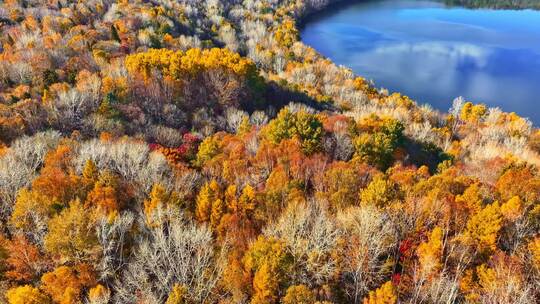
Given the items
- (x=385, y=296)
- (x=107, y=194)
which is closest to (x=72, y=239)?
(x=107, y=194)

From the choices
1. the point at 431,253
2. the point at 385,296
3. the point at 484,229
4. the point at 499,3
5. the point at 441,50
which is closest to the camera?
the point at 385,296

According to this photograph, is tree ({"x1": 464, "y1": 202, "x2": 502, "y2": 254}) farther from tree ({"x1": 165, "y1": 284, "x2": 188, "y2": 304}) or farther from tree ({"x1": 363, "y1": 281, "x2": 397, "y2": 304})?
tree ({"x1": 165, "y1": 284, "x2": 188, "y2": 304})

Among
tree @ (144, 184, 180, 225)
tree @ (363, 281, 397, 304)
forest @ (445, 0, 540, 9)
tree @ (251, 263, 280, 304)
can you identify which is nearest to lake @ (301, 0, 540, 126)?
forest @ (445, 0, 540, 9)

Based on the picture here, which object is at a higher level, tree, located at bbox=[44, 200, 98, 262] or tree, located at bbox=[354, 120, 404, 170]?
tree, located at bbox=[44, 200, 98, 262]

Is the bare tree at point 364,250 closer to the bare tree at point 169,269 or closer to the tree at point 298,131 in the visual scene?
the bare tree at point 169,269

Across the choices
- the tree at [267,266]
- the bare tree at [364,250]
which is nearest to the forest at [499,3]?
the bare tree at [364,250]

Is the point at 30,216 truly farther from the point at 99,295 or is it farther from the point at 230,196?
the point at 230,196
